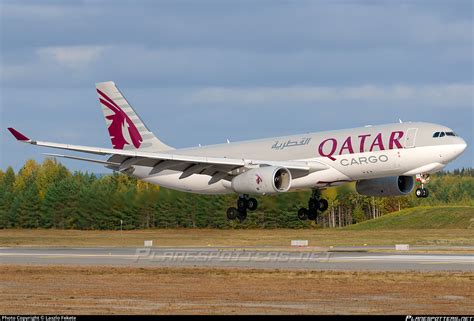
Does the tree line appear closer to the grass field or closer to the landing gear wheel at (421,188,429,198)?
the landing gear wheel at (421,188,429,198)

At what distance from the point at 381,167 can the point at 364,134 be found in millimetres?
2120

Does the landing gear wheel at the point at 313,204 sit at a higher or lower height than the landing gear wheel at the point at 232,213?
higher

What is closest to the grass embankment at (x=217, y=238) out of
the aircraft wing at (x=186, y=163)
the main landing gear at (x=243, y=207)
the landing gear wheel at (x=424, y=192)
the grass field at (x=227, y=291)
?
the aircraft wing at (x=186, y=163)

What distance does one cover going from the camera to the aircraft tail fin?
2849 inches

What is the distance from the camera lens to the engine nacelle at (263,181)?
58.8 meters

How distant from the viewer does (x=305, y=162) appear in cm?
6022

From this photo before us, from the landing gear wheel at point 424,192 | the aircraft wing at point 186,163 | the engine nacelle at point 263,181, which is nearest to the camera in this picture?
the landing gear wheel at point 424,192

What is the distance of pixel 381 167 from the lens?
2265 inches

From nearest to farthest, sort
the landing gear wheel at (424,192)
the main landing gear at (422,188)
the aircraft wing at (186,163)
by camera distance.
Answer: the landing gear wheel at (424,192) < the main landing gear at (422,188) < the aircraft wing at (186,163)

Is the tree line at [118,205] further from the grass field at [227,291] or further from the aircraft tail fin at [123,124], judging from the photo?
the grass field at [227,291]

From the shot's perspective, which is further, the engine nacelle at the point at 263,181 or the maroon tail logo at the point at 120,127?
the maroon tail logo at the point at 120,127

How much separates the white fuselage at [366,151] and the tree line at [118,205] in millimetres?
4980

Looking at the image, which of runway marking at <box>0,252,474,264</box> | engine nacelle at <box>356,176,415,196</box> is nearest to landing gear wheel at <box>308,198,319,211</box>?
engine nacelle at <box>356,176,415,196</box>

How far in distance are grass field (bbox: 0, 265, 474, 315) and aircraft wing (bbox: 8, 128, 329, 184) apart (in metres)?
12.2
